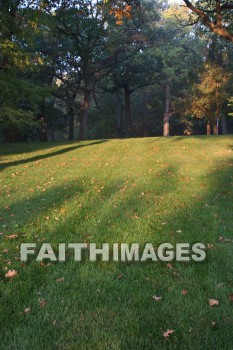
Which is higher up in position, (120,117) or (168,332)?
(120,117)

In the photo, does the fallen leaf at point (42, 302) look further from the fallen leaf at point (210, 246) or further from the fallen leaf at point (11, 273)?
the fallen leaf at point (210, 246)

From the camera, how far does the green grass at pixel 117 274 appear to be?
3568 millimetres

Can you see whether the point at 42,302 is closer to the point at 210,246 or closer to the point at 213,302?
the point at 213,302

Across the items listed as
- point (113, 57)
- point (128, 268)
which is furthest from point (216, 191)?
point (113, 57)

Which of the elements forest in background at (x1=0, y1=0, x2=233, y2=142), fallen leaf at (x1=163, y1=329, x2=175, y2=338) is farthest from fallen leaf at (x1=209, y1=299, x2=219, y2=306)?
forest in background at (x1=0, y1=0, x2=233, y2=142)

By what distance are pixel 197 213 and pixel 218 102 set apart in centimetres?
2884

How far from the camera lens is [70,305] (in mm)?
4082

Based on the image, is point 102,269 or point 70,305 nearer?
point 70,305

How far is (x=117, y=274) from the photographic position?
16.0ft

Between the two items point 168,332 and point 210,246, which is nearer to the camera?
point 168,332

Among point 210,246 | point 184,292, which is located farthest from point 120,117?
point 184,292

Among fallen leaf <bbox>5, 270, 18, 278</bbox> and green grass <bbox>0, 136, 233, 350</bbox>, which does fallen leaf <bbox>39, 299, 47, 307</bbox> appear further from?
fallen leaf <bbox>5, 270, 18, 278</bbox>

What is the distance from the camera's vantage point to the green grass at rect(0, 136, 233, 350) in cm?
357

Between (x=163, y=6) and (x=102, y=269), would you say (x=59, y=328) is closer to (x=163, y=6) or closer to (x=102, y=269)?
(x=102, y=269)
